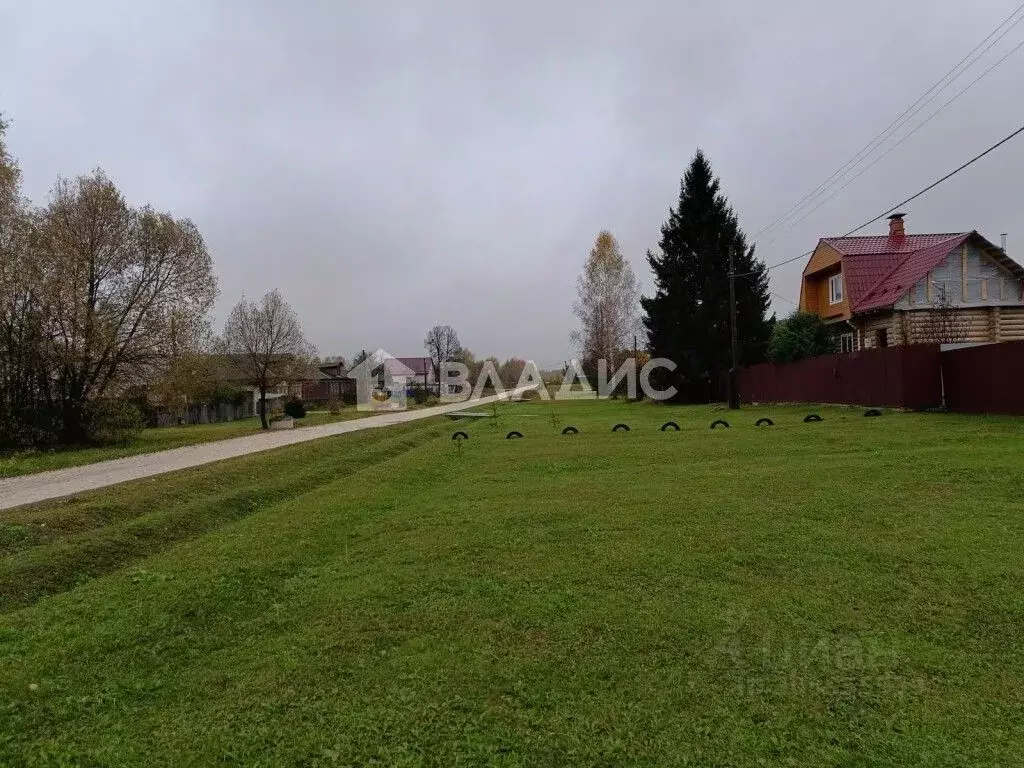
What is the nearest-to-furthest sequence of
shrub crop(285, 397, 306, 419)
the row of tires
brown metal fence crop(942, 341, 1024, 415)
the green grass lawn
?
brown metal fence crop(942, 341, 1024, 415)
the green grass lawn
the row of tires
shrub crop(285, 397, 306, 419)

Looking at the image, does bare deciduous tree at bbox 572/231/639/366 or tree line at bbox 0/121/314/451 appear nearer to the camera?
tree line at bbox 0/121/314/451

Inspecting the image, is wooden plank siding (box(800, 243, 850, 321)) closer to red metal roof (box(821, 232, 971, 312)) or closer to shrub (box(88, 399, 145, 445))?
red metal roof (box(821, 232, 971, 312))

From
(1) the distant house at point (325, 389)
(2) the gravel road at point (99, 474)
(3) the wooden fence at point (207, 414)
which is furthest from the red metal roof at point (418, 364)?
(2) the gravel road at point (99, 474)

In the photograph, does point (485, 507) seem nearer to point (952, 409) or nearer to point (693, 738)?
point (693, 738)

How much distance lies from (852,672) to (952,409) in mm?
14960

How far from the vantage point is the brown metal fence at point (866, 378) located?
15094 millimetres

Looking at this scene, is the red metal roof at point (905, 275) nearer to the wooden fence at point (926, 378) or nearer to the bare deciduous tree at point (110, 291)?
the wooden fence at point (926, 378)

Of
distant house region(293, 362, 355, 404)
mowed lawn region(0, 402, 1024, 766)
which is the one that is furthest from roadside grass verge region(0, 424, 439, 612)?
distant house region(293, 362, 355, 404)

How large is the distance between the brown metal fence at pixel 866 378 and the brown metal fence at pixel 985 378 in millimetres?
389

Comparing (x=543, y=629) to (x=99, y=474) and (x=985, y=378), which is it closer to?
(x=99, y=474)

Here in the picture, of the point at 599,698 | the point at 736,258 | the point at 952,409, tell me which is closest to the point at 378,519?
the point at 599,698

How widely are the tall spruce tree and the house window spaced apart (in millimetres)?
2759

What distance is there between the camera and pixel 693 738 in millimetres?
2402

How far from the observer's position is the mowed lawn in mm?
2475
